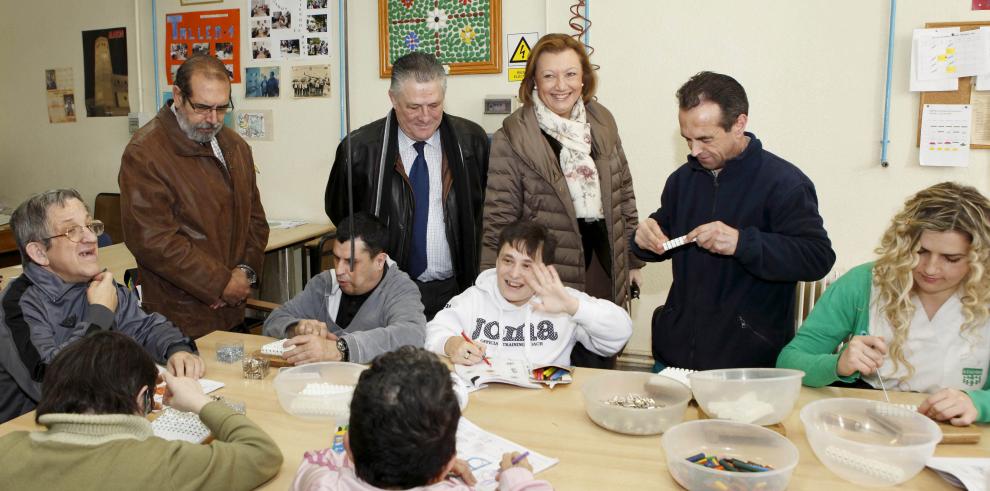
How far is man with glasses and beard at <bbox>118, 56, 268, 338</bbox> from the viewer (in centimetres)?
264

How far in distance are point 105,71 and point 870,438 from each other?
5201 mm

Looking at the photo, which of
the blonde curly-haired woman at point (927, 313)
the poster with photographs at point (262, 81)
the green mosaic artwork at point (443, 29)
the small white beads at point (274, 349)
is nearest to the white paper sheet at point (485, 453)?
the small white beads at point (274, 349)

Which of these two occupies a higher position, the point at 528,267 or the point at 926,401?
the point at 528,267

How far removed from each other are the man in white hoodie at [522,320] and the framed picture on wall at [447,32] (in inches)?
81.1

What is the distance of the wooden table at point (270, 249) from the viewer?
345 cm

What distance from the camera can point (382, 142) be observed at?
2830mm

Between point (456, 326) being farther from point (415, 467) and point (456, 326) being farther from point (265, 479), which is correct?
point (415, 467)

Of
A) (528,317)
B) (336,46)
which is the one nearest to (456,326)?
(528,317)

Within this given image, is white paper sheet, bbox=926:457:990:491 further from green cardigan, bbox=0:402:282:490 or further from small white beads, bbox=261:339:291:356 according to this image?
small white beads, bbox=261:339:291:356

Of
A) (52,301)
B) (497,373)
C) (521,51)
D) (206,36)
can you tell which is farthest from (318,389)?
(206,36)

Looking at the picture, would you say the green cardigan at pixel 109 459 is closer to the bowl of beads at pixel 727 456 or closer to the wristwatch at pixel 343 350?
the wristwatch at pixel 343 350

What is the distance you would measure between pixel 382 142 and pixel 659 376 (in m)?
1.51

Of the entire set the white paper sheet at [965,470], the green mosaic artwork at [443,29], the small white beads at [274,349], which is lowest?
the white paper sheet at [965,470]

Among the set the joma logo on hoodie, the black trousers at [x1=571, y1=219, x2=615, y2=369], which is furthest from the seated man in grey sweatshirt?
the black trousers at [x1=571, y1=219, x2=615, y2=369]
